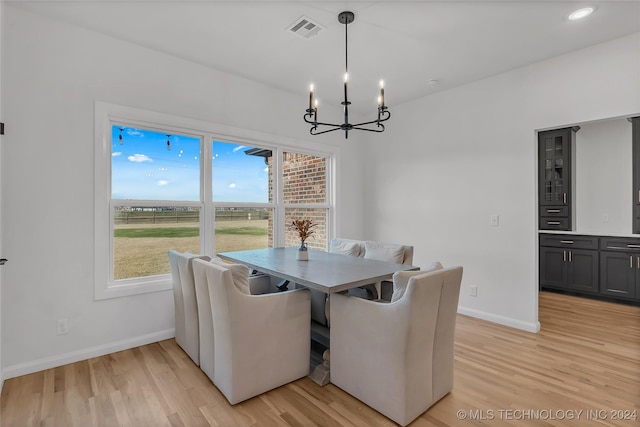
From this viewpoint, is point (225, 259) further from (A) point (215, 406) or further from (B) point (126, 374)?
(A) point (215, 406)

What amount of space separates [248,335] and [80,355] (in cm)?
168

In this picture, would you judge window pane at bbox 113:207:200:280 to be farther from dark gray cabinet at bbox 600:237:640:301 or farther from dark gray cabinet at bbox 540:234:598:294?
dark gray cabinet at bbox 600:237:640:301

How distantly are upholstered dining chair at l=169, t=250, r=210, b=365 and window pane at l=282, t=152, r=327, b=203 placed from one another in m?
1.76

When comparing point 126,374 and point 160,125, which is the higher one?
point 160,125

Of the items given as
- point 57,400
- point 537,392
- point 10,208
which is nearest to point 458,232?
point 537,392

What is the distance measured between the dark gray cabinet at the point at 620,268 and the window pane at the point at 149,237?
516 centimetres

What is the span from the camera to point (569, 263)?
4.59 metres

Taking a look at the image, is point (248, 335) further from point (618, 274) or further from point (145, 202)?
point (618, 274)

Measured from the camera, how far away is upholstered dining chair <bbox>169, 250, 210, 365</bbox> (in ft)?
8.24

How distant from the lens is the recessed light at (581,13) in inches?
93.4

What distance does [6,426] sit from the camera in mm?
1835

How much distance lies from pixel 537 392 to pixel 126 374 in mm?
2936

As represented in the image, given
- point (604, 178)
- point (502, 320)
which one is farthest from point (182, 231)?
point (604, 178)

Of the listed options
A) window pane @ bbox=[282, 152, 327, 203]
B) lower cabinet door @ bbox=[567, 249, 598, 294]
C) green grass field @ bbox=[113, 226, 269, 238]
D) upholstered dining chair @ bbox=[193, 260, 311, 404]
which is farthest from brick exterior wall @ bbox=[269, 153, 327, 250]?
lower cabinet door @ bbox=[567, 249, 598, 294]
